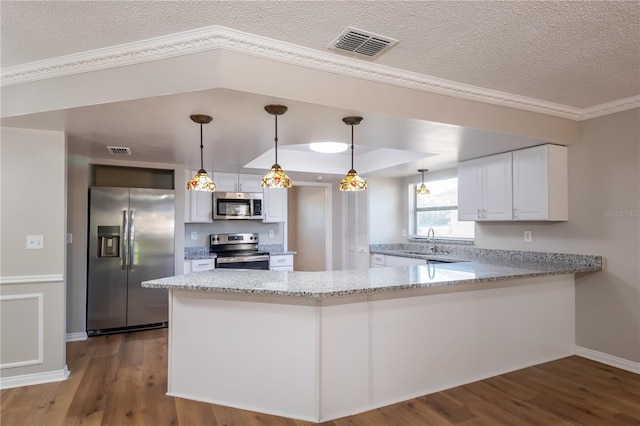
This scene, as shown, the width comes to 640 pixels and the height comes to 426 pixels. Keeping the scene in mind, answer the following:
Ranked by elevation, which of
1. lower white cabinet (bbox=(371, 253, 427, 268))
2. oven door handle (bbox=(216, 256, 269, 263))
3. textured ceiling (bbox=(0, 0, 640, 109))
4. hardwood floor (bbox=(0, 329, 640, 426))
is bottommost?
hardwood floor (bbox=(0, 329, 640, 426))

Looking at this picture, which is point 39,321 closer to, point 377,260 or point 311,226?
point 377,260

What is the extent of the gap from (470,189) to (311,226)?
399 centimetres

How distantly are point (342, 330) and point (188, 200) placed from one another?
11.4 feet

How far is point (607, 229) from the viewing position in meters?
3.29

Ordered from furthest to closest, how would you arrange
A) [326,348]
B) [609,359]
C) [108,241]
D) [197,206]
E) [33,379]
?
[197,206] < [108,241] < [609,359] < [33,379] < [326,348]

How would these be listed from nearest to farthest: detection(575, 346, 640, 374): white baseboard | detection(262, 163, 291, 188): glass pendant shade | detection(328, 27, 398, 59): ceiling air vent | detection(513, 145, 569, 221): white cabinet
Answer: detection(328, 27, 398, 59): ceiling air vent → detection(262, 163, 291, 188): glass pendant shade → detection(575, 346, 640, 374): white baseboard → detection(513, 145, 569, 221): white cabinet

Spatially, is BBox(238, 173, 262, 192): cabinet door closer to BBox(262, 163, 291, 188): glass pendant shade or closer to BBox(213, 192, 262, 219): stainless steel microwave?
BBox(213, 192, 262, 219): stainless steel microwave

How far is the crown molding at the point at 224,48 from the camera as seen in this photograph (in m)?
2.02

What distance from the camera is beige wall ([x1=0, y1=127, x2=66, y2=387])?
289 centimetres

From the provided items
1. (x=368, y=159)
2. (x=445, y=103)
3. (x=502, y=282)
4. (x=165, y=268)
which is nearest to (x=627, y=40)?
(x=445, y=103)

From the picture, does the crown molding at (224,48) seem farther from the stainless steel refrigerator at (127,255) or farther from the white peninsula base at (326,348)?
the stainless steel refrigerator at (127,255)

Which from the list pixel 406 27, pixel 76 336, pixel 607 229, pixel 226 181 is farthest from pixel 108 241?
pixel 607 229

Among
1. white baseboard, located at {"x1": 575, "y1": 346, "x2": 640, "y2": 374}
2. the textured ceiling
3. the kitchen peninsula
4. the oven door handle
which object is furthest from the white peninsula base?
the oven door handle

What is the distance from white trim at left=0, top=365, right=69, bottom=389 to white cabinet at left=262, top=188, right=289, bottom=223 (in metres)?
3.24
